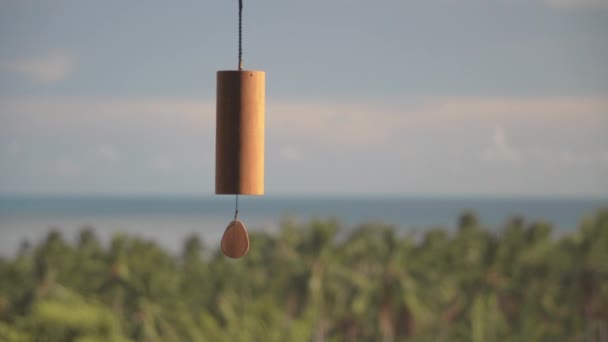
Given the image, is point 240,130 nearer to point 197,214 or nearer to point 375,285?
point 375,285

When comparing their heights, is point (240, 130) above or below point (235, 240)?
above

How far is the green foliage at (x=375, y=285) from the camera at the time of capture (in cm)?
3916

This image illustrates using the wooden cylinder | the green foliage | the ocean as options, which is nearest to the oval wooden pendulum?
the wooden cylinder

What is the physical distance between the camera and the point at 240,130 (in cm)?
410

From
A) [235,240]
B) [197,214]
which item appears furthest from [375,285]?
[197,214]

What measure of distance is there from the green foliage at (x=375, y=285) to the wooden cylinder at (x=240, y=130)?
32.5m

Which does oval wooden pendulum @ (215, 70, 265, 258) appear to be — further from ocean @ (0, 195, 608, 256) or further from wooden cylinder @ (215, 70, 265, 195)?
ocean @ (0, 195, 608, 256)

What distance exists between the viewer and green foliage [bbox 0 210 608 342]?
39156mm

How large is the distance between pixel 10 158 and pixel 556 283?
2175 inches

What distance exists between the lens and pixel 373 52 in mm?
82312

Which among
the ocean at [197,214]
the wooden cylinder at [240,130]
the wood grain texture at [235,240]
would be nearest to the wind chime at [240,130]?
the wooden cylinder at [240,130]

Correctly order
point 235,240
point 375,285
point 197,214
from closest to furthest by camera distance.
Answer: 1. point 235,240
2. point 375,285
3. point 197,214

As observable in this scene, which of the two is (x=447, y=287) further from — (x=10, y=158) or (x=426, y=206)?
(x=426, y=206)

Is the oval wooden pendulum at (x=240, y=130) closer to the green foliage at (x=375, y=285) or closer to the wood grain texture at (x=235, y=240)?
the wood grain texture at (x=235, y=240)
